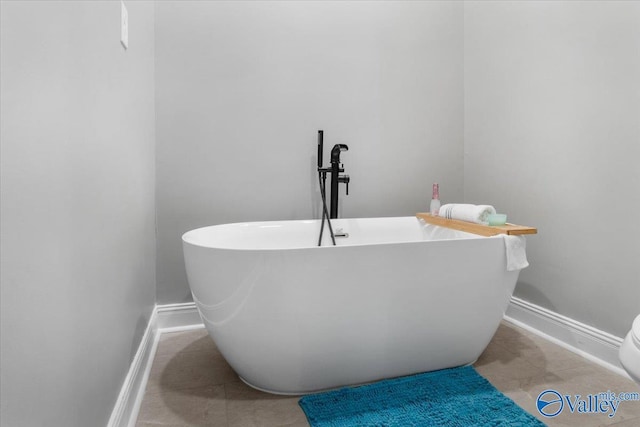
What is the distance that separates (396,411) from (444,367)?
0.40 metres

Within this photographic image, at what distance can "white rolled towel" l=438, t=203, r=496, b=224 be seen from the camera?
1854 mm

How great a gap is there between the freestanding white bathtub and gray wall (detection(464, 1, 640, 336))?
535mm

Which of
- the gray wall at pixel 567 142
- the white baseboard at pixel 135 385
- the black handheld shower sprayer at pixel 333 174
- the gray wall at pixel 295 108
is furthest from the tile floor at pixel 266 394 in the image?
the black handheld shower sprayer at pixel 333 174

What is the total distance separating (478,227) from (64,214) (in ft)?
5.42

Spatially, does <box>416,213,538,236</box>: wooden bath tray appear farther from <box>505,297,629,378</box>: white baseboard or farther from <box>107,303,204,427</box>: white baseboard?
<box>107,303,204,427</box>: white baseboard

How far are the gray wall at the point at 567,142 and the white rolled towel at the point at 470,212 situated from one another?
0.43m

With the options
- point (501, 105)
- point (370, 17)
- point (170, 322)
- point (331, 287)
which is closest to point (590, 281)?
point (501, 105)

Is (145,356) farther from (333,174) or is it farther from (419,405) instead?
(333,174)

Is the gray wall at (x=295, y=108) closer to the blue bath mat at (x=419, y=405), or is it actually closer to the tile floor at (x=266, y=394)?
the tile floor at (x=266, y=394)

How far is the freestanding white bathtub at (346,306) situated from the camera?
1341 mm

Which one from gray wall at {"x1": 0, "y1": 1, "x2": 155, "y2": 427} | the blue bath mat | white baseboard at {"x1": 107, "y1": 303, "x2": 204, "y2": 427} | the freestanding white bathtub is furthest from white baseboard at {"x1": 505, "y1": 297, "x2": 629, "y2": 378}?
gray wall at {"x1": 0, "y1": 1, "x2": 155, "y2": 427}

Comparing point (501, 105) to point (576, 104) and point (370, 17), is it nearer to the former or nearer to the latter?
point (576, 104)

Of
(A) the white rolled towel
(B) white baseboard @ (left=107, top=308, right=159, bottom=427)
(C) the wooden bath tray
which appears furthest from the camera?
(A) the white rolled towel

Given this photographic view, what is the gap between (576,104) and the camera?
1.88m
